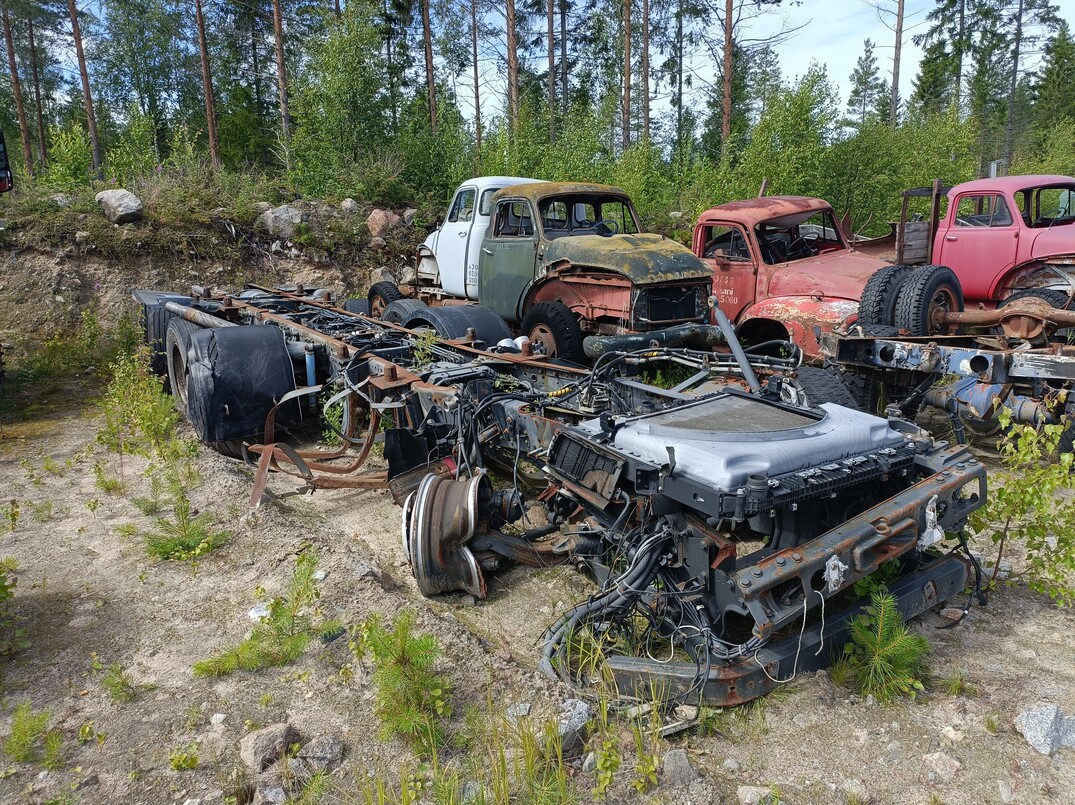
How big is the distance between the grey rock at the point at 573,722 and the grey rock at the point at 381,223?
12.9 metres

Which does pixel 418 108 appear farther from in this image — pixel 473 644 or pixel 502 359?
pixel 473 644

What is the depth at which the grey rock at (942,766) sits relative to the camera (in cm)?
250

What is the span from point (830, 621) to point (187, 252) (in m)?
12.5

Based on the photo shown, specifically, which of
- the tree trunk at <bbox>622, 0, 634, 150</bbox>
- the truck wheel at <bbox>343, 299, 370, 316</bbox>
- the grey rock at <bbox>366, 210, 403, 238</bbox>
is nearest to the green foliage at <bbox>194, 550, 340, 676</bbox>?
the truck wheel at <bbox>343, 299, 370, 316</bbox>

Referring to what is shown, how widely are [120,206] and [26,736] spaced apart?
1181 centimetres

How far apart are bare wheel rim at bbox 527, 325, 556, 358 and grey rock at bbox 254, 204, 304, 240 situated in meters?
7.94

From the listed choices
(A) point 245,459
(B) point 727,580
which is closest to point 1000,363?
(B) point 727,580

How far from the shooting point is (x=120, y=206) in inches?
484

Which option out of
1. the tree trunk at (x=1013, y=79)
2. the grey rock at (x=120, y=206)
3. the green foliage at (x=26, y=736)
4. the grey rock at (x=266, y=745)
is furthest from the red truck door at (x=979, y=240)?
the tree trunk at (x=1013, y=79)

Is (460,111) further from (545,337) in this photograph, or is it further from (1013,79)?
(1013,79)

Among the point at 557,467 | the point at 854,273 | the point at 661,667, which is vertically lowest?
the point at 661,667

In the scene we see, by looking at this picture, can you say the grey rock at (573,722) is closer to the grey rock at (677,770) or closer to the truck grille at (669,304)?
the grey rock at (677,770)

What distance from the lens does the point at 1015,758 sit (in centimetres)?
258

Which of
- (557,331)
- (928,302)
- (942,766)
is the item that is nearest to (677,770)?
(942,766)
